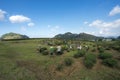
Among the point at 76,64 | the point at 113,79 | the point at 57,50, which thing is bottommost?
the point at 113,79

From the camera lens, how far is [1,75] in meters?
16.5

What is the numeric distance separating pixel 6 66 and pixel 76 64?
1122 centimetres

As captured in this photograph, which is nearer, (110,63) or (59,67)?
(59,67)

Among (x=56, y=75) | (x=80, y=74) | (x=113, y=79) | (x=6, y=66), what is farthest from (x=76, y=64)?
(x=6, y=66)

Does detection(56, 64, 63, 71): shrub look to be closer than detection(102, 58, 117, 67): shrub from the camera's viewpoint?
Yes

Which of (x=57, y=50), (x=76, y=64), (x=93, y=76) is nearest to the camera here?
(x=93, y=76)

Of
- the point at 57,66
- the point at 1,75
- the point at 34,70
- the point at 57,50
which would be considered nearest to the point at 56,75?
the point at 57,66

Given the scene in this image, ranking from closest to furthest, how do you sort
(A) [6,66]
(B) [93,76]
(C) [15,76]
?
(C) [15,76] < (B) [93,76] < (A) [6,66]

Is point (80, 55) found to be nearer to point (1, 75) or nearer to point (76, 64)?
point (76, 64)

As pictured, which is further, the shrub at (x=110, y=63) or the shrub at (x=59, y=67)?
the shrub at (x=110, y=63)

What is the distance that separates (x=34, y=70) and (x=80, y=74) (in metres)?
6.87

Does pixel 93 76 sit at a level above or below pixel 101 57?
below

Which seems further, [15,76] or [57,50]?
[57,50]

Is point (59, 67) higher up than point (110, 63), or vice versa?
point (110, 63)
